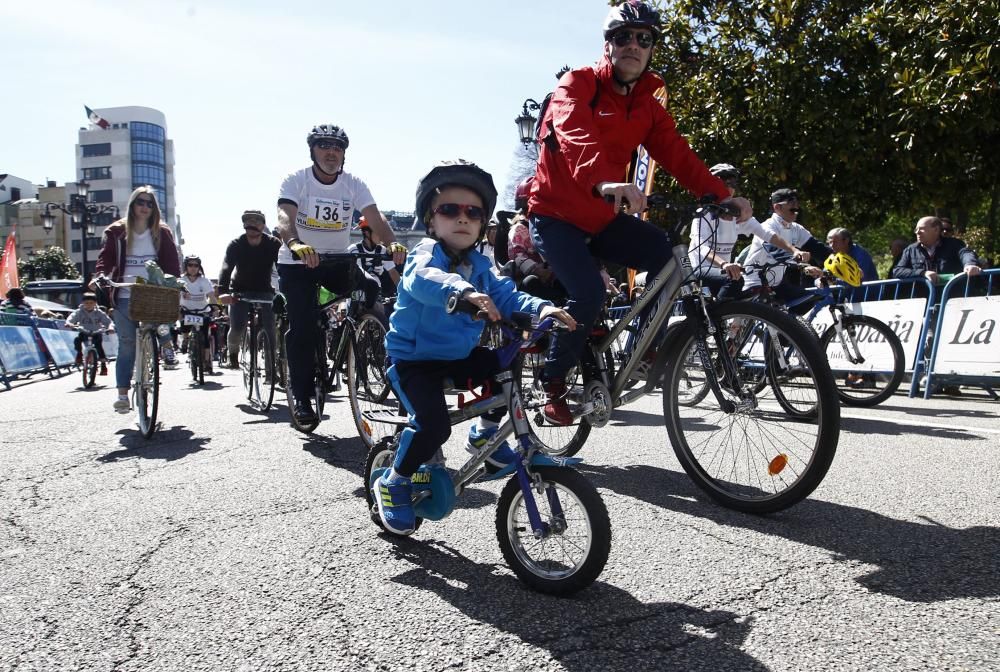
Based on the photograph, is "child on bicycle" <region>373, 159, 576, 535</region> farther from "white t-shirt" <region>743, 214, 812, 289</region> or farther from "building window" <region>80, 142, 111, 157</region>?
"building window" <region>80, 142, 111, 157</region>

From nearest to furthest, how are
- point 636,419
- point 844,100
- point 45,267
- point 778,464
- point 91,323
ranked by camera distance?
point 778,464 → point 636,419 → point 844,100 → point 91,323 → point 45,267

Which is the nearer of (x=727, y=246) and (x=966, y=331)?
(x=727, y=246)

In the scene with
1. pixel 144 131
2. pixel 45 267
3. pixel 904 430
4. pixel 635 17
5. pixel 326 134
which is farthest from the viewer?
pixel 144 131

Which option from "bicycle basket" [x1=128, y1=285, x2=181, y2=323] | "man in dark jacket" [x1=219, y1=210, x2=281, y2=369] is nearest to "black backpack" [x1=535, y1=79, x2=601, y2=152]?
"bicycle basket" [x1=128, y1=285, x2=181, y2=323]

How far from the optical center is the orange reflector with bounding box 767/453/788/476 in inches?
126

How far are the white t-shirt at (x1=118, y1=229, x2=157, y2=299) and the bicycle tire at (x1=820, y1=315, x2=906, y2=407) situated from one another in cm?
582

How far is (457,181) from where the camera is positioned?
296 cm

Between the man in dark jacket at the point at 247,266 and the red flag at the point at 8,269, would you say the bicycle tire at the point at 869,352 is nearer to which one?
the man in dark jacket at the point at 247,266

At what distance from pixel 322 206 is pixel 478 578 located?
3.66 meters

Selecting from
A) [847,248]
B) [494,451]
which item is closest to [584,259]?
[494,451]

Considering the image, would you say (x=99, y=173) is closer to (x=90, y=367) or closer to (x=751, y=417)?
(x=90, y=367)

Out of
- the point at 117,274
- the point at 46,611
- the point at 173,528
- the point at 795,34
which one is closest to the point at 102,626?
the point at 46,611

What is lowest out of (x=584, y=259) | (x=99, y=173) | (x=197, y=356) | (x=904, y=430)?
(x=197, y=356)

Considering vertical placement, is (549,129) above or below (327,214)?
above
